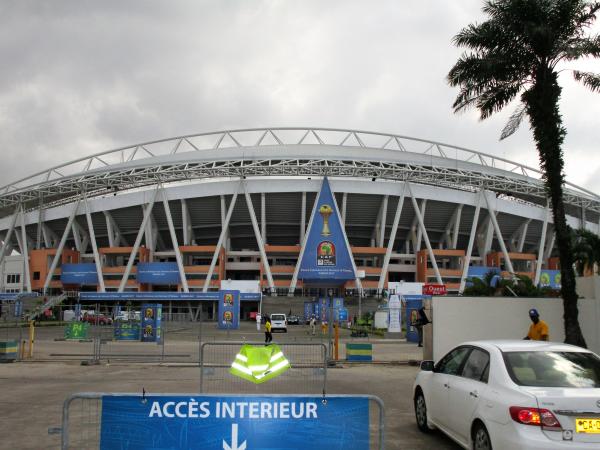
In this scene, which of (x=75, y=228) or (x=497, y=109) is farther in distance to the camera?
(x=75, y=228)

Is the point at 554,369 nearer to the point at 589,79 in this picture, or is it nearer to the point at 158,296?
the point at 589,79

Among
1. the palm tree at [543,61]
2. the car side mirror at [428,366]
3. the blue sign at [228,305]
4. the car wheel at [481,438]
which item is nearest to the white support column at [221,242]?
the blue sign at [228,305]

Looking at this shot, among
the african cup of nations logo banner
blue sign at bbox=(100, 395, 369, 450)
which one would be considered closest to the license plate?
blue sign at bbox=(100, 395, 369, 450)

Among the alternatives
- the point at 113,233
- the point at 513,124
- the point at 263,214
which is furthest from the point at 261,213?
the point at 513,124

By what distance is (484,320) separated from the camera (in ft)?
52.3

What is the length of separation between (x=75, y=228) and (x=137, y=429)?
76916 millimetres

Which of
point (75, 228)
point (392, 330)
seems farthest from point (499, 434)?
point (75, 228)

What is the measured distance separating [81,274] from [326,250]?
3231cm

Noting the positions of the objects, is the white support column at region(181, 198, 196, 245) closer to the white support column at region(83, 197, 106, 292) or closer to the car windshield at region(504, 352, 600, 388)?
the white support column at region(83, 197, 106, 292)

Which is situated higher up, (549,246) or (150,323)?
(549,246)

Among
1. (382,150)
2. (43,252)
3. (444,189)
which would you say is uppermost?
(382,150)

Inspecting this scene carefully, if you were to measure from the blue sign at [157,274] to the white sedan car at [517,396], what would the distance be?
64.6 meters

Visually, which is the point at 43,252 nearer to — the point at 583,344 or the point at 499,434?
the point at 583,344

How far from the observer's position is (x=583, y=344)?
14438 millimetres
